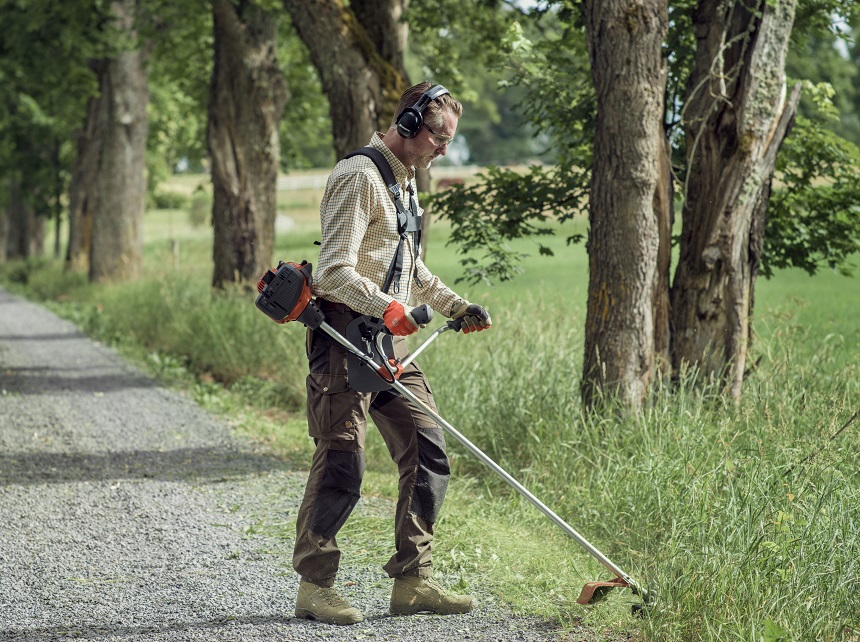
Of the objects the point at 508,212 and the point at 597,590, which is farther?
the point at 508,212

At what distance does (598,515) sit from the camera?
534cm

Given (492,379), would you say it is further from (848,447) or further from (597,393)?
(848,447)

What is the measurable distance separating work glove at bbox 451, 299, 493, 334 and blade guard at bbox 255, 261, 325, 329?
0.66m

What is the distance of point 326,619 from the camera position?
448 cm

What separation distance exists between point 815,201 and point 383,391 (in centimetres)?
445

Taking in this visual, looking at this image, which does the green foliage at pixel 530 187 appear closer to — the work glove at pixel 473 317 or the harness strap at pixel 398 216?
the work glove at pixel 473 317

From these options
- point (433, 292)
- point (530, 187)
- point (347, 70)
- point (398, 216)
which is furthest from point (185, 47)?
point (398, 216)

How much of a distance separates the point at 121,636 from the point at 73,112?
2315cm

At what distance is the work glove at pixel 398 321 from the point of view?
401cm

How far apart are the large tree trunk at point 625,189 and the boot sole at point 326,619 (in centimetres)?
244

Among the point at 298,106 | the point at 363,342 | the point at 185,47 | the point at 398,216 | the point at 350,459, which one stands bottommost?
the point at 350,459

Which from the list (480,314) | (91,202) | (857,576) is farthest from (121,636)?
(91,202)

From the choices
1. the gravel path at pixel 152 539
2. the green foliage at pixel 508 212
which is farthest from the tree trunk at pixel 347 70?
the gravel path at pixel 152 539

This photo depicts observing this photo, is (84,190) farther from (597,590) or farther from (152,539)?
(597,590)
